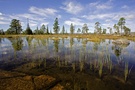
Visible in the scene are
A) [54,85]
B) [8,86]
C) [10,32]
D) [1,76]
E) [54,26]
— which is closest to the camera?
[8,86]

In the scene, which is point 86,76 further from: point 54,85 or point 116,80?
point 54,85

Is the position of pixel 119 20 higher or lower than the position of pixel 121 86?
higher

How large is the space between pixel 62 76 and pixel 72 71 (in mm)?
1633

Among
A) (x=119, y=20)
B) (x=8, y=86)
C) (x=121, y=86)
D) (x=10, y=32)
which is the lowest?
(x=121, y=86)

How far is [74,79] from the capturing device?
9719 millimetres

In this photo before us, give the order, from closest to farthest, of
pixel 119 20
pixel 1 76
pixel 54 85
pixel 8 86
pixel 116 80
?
pixel 8 86 → pixel 54 85 → pixel 1 76 → pixel 116 80 → pixel 119 20

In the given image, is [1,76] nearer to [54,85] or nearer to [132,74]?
[54,85]

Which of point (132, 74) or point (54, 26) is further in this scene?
point (54, 26)

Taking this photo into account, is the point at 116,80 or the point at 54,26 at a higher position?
the point at 54,26

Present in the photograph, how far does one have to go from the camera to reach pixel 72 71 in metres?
11.6

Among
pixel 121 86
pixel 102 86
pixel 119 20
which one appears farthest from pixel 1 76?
pixel 119 20

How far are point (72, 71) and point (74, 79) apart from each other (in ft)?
6.09

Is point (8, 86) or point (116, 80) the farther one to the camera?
point (116, 80)

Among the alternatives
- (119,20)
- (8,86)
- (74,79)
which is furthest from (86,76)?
(119,20)
